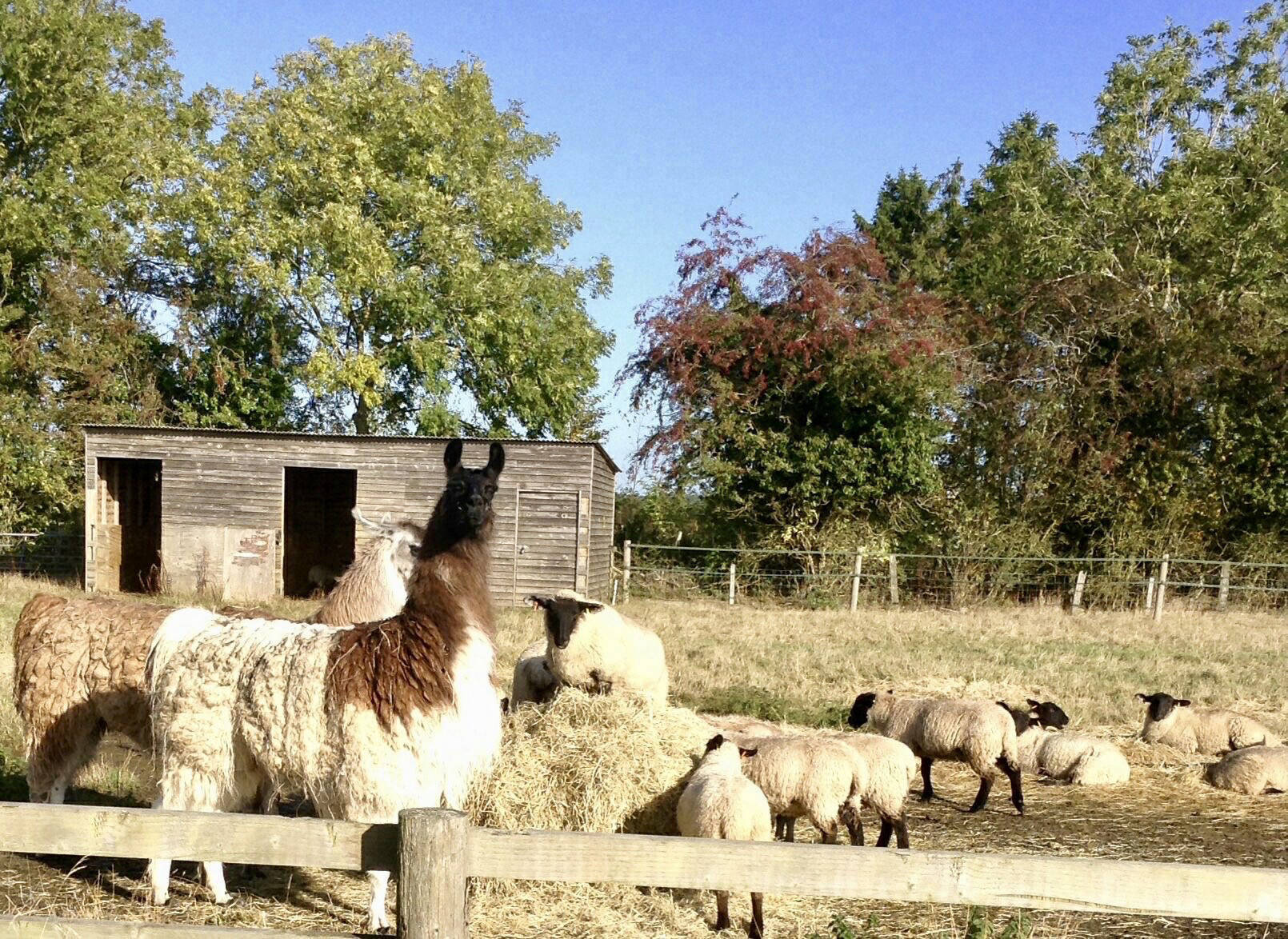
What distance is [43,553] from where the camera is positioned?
30266 mm

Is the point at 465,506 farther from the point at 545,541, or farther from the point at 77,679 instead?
the point at 545,541

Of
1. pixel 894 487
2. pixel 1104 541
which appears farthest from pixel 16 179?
pixel 1104 541

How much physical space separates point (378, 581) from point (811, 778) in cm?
306

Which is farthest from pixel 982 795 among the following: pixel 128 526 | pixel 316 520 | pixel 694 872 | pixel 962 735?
pixel 316 520

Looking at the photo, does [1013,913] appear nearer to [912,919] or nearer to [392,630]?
[912,919]

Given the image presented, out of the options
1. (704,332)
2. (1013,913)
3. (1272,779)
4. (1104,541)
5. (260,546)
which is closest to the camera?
(1013,913)

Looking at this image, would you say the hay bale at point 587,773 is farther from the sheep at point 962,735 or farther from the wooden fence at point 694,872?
the wooden fence at point 694,872

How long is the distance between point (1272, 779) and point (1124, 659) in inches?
297

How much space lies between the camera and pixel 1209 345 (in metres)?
27.8

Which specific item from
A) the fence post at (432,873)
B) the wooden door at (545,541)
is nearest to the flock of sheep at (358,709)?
the fence post at (432,873)

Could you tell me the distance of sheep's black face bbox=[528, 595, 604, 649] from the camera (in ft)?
30.8

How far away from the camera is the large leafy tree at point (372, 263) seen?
104 ft

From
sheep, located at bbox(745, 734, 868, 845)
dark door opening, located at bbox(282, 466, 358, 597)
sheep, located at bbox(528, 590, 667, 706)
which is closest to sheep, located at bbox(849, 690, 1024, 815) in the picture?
sheep, located at bbox(745, 734, 868, 845)

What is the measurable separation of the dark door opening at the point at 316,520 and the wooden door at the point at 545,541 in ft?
27.0
